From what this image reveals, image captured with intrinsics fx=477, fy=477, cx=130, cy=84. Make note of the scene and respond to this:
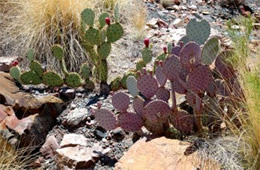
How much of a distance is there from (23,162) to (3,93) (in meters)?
0.64

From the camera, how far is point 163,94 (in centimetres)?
283

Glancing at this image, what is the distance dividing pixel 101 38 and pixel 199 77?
1.20 meters

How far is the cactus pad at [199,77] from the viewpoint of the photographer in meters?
2.66

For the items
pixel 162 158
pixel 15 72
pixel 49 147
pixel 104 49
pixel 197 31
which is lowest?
pixel 49 147

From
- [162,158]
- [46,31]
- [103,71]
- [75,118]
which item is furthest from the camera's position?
[46,31]

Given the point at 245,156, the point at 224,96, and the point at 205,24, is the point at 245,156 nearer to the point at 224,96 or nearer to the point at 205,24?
the point at 224,96

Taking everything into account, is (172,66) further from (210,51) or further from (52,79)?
A: (52,79)

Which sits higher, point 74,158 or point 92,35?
point 92,35

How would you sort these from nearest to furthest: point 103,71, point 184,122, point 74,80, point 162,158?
point 162,158, point 184,122, point 74,80, point 103,71

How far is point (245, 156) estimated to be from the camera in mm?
2410

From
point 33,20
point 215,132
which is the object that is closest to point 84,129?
point 215,132

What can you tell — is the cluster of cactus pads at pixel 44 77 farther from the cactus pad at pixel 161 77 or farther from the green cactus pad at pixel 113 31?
the cactus pad at pixel 161 77

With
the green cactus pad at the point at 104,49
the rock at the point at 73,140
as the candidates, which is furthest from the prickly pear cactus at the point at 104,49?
the rock at the point at 73,140

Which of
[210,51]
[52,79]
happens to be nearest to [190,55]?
[210,51]
